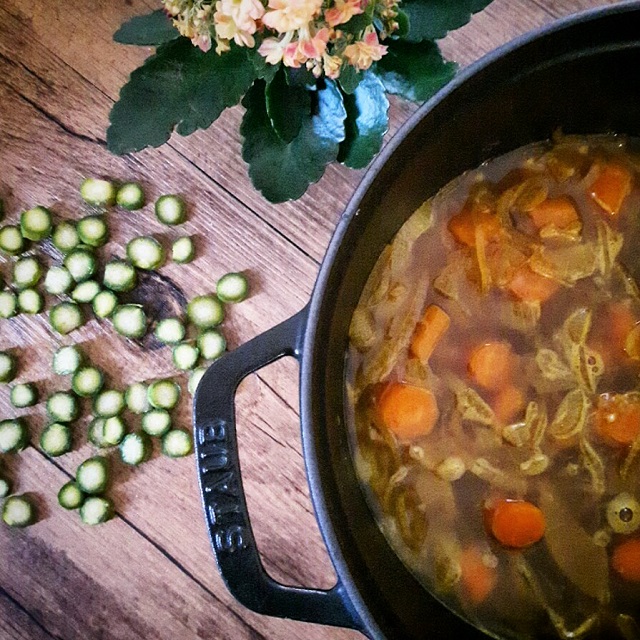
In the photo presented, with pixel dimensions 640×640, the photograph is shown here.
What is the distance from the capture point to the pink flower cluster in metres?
0.85

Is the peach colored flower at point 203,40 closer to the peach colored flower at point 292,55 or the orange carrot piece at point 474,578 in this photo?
the peach colored flower at point 292,55

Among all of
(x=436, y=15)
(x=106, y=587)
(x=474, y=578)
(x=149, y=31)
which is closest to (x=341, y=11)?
(x=436, y=15)

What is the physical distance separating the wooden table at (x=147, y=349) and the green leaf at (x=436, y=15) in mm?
218

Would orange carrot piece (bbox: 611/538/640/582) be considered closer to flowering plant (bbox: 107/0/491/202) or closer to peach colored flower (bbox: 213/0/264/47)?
flowering plant (bbox: 107/0/491/202)

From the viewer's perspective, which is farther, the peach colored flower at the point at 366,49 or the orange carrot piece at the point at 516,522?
the orange carrot piece at the point at 516,522

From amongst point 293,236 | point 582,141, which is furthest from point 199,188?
point 582,141

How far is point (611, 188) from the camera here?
1219 millimetres

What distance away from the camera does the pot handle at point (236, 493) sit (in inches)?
38.4

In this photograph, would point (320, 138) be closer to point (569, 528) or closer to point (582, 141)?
point (582, 141)

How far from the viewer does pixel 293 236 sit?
54.0 inches

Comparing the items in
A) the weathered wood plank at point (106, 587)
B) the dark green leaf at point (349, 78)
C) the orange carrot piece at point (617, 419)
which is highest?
the dark green leaf at point (349, 78)

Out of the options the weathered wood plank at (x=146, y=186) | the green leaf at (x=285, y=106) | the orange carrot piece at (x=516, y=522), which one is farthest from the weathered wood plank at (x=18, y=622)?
the green leaf at (x=285, y=106)

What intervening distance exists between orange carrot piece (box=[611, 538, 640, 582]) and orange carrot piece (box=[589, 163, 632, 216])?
1.80 ft

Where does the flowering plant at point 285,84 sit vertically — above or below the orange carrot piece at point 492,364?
above
